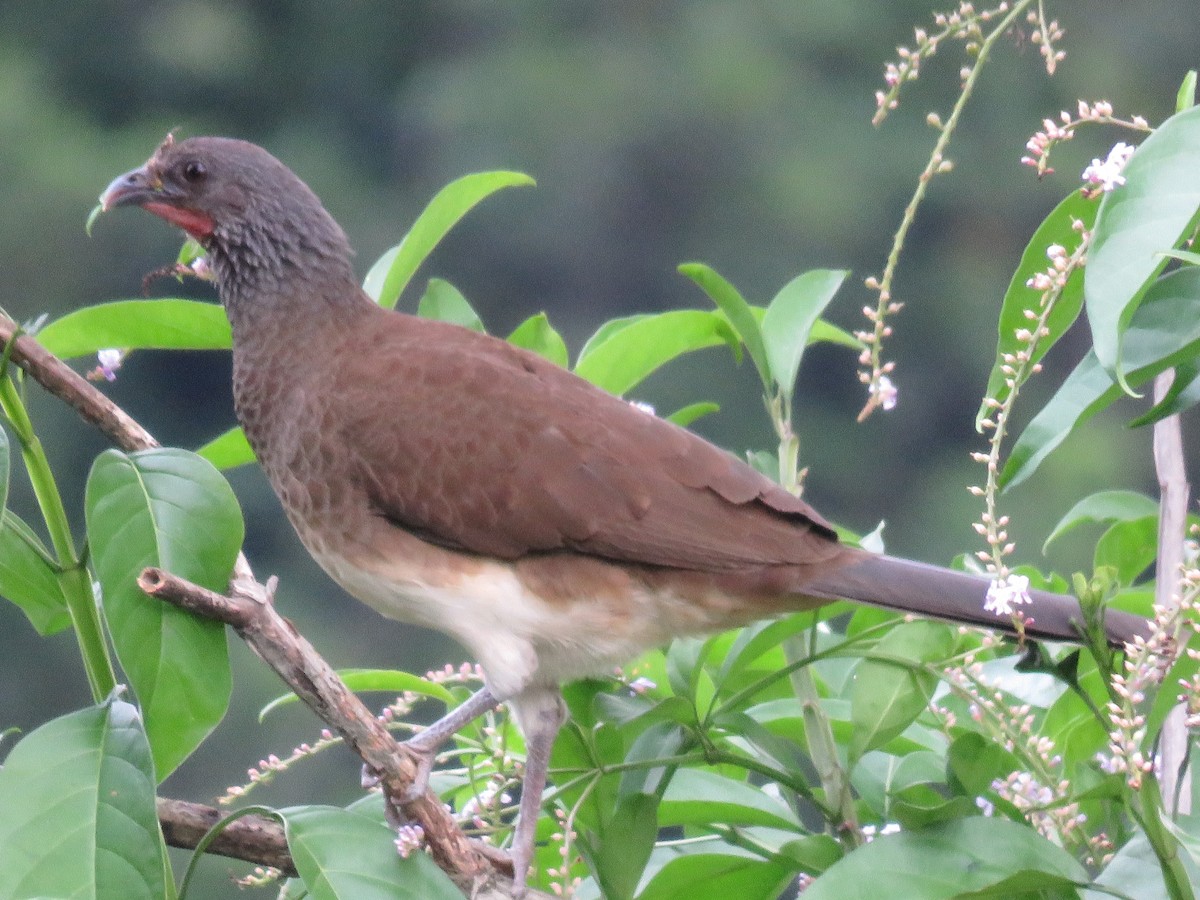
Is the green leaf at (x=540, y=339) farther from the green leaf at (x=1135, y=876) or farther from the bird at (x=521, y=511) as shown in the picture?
the green leaf at (x=1135, y=876)

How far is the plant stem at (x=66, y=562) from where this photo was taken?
1501mm

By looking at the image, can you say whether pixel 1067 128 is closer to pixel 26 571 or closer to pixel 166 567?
pixel 166 567

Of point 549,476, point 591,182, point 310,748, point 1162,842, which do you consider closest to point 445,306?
point 549,476

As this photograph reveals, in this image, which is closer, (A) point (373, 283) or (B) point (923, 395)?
(A) point (373, 283)

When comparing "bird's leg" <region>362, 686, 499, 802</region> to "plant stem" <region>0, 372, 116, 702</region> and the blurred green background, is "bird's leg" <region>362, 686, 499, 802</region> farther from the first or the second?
the blurred green background

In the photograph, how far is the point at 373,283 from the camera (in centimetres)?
228

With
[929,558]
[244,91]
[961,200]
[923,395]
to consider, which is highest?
[244,91]

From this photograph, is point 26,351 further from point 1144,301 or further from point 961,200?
point 961,200

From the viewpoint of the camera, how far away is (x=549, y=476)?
212 cm

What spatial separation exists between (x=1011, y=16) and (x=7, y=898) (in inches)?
46.2

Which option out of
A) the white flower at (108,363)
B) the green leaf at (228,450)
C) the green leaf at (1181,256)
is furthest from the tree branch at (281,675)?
the green leaf at (1181,256)

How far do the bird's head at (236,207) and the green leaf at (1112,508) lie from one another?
50.5 inches

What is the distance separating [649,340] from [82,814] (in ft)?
3.08

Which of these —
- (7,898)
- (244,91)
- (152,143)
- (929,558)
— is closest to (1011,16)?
(7,898)
